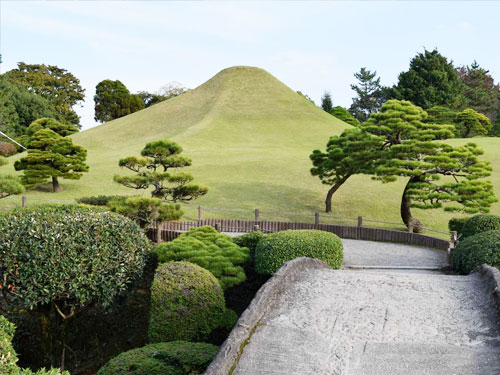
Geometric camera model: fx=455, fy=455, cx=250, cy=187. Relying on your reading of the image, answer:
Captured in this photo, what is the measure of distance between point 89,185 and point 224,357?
28.6m

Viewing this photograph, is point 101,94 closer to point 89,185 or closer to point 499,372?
point 89,185

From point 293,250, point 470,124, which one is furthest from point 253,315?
point 470,124

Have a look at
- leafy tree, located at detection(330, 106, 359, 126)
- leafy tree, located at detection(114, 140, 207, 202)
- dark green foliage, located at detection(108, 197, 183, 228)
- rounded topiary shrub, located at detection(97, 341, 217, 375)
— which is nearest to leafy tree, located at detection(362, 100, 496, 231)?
leafy tree, located at detection(114, 140, 207, 202)

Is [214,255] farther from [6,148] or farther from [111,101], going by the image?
[111,101]

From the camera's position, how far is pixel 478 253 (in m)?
9.71

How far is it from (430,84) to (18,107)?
48.5m

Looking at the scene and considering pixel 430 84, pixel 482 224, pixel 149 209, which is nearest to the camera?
pixel 482 224

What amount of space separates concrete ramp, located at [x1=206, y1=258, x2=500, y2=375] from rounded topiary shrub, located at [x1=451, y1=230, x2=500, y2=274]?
2.06 m

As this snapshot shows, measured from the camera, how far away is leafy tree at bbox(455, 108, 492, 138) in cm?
5003

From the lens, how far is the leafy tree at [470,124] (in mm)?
50031

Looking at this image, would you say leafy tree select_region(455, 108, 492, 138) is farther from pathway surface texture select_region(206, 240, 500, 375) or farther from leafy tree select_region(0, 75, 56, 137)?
leafy tree select_region(0, 75, 56, 137)

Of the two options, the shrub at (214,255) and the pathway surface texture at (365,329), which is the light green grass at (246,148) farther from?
the pathway surface texture at (365,329)

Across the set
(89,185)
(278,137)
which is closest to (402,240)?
(89,185)

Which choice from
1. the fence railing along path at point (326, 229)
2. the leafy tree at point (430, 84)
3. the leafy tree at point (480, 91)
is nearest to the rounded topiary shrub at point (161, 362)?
the fence railing along path at point (326, 229)
